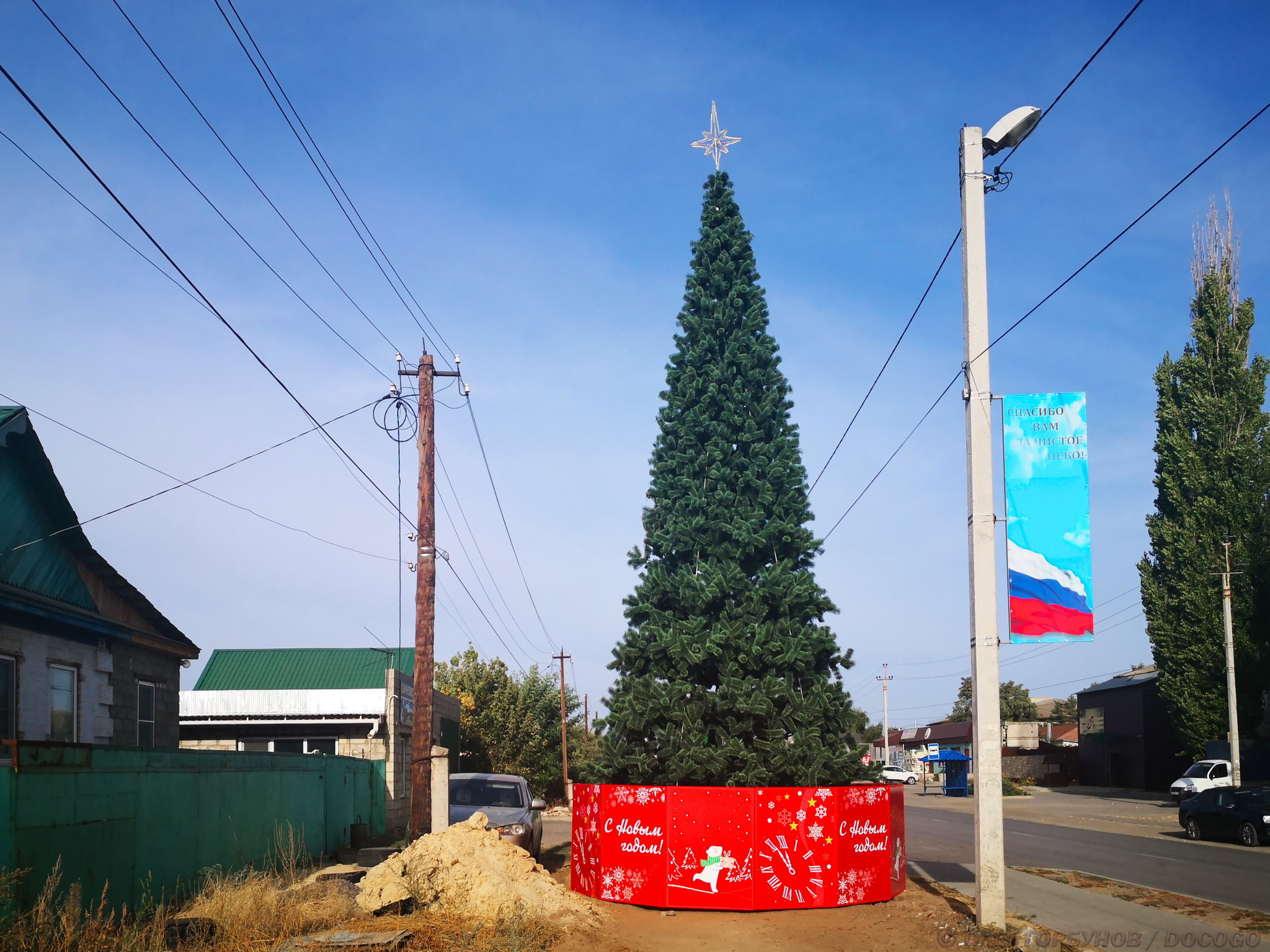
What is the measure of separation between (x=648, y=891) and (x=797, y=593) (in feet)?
13.8

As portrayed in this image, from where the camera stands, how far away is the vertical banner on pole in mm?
11031

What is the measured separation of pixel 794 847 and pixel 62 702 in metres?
10.8

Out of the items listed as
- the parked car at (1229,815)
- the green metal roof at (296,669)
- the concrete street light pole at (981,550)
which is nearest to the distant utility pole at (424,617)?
the concrete street light pole at (981,550)

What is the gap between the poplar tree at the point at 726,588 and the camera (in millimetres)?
13469

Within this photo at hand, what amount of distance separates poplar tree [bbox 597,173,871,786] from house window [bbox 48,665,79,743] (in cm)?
802

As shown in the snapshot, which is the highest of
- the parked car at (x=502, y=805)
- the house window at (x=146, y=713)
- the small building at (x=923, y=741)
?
the house window at (x=146, y=713)

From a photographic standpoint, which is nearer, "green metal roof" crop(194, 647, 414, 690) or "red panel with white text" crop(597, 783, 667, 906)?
"red panel with white text" crop(597, 783, 667, 906)

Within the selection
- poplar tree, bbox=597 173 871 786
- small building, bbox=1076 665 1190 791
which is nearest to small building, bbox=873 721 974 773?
small building, bbox=1076 665 1190 791

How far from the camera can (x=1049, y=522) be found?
36.6ft

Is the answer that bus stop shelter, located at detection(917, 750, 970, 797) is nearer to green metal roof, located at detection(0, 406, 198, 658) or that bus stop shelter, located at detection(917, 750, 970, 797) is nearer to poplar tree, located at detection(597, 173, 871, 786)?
poplar tree, located at detection(597, 173, 871, 786)

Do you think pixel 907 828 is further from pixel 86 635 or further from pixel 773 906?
pixel 86 635

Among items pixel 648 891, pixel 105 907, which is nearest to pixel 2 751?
pixel 105 907

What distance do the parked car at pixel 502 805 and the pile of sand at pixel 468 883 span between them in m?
4.15

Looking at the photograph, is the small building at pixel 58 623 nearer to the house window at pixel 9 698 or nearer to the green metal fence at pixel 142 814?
the house window at pixel 9 698
